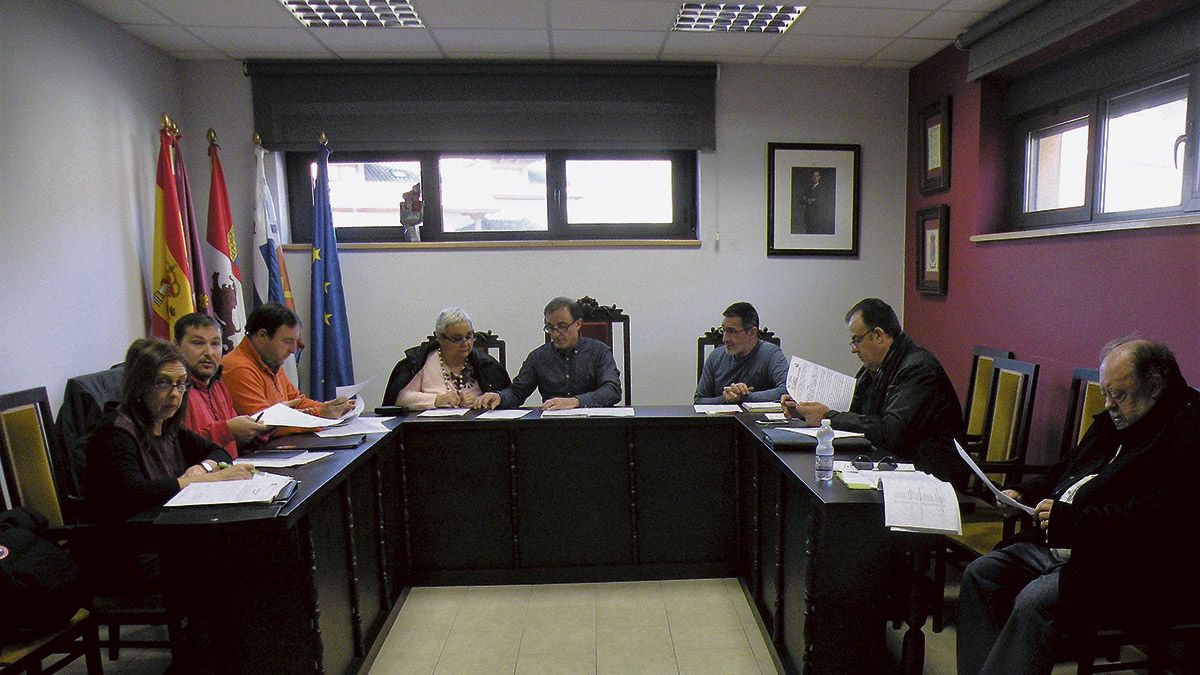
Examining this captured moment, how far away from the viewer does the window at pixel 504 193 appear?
4.29 m

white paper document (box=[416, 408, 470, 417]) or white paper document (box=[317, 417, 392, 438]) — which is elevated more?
white paper document (box=[317, 417, 392, 438])

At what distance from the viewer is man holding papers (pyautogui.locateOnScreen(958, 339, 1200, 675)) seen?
161 cm

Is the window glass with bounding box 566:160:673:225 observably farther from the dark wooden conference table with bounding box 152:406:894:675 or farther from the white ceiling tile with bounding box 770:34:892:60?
the dark wooden conference table with bounding box 152:406:894:675

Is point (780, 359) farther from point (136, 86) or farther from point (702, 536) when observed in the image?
point (136, 86)

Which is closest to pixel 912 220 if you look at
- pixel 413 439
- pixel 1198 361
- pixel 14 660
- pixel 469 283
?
pixel 1198 361

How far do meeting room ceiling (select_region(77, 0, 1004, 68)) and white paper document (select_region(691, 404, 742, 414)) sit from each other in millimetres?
1866

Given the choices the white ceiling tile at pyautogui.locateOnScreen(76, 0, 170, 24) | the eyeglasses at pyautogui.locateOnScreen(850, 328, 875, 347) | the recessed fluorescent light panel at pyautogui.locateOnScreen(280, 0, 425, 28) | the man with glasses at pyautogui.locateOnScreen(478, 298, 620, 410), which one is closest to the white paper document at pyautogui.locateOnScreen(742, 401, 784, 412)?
the eyeglasses at pyautogui.locateOnScreen(850, 328, 875, 347)

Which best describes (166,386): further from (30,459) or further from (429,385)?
(429,385)

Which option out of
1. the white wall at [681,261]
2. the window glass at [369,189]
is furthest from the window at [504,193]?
the white wall at [681,261]

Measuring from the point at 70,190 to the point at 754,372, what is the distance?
3.22 meters

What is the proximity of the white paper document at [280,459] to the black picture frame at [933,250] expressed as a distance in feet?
11.1

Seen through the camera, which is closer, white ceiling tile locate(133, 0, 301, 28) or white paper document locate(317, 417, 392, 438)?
Result: white paper document locate(317, 417, 392, 438)

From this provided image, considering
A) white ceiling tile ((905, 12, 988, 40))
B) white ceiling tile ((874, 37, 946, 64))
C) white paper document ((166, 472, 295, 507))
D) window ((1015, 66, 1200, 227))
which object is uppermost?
white ceiling tile ((874, 37, 946, 64))

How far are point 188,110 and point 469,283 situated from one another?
1.94 meters
